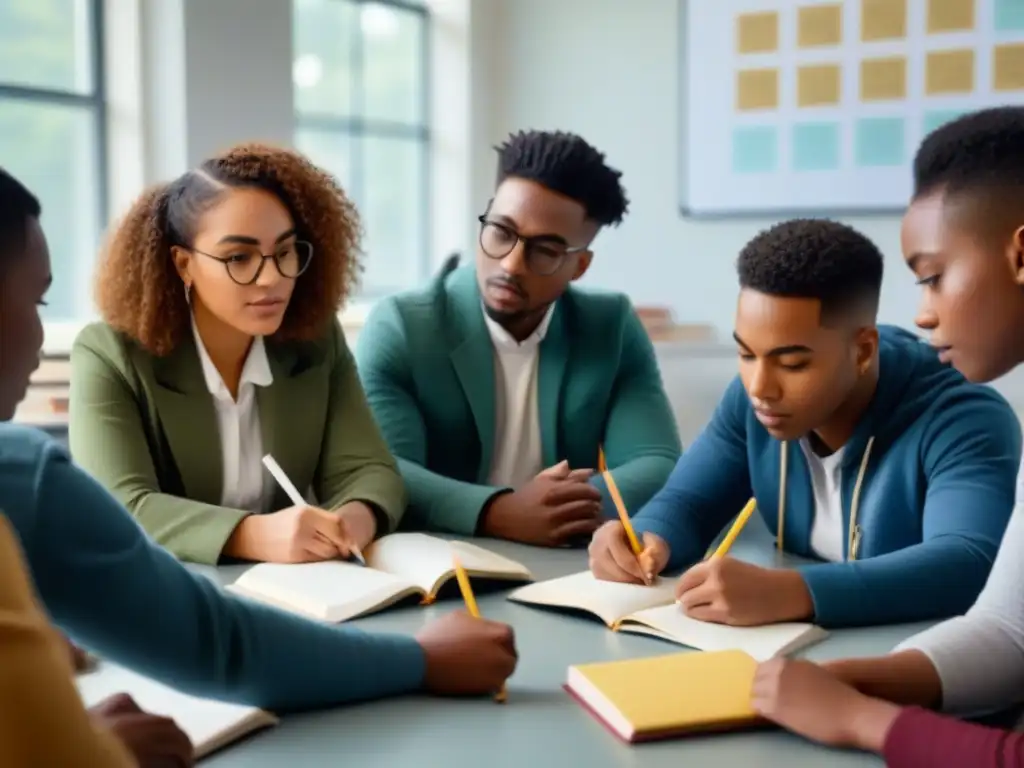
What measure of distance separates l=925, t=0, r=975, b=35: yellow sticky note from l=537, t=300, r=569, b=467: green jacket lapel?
2.11 meters

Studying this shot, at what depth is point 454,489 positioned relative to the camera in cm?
187

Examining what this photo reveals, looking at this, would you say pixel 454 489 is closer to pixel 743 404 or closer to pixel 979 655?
pixel 743 404

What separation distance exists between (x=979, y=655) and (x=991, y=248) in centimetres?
39

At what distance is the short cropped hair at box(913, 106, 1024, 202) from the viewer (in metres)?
1.15

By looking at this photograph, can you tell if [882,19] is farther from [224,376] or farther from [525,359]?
[224,376]

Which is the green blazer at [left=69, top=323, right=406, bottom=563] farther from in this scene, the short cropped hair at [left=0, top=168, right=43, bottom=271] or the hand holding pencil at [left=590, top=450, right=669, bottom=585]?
the short cropped hair at [left=0, top=168, right=43, bottom=271]

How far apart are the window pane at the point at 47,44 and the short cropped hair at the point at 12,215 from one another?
8.54 feet

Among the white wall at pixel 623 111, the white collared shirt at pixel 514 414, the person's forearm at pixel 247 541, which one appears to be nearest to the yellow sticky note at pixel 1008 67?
the white wall at pixel 623 111

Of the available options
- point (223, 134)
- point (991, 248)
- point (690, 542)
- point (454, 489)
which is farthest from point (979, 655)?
point (223, 134)

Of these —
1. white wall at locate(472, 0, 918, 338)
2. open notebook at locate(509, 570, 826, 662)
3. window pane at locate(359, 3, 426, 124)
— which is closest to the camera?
open notebook at locate(509, 570, 826, 662)

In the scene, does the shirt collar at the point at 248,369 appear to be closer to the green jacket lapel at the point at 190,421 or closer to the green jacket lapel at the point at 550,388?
the green jacket lapel at the point at 190,421

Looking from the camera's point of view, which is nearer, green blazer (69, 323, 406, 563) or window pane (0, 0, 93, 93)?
green blazer (69, 323, 406, 563)

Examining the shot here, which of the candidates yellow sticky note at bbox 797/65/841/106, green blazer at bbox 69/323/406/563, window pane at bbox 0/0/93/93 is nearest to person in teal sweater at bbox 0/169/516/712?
green blazer at bbox 69/323/406/563

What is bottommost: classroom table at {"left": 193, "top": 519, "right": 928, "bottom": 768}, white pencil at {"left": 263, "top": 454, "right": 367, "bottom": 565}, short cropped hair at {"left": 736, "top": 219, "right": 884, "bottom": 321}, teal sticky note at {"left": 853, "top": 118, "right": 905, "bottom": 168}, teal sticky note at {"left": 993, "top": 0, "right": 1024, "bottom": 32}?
classroom table at {"left": 193, "top": 519, "right": 928, "bottom": 768}
